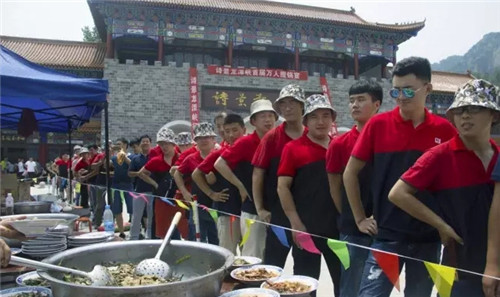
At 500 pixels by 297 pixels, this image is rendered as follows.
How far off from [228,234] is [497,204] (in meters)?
2.60

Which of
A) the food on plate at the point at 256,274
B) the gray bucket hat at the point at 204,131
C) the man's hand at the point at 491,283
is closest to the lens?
the man's hand at the point at 491,283

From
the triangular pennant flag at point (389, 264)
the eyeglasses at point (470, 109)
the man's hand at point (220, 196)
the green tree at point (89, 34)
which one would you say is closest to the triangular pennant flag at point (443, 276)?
the triangular pennant flag at point (389, 264)

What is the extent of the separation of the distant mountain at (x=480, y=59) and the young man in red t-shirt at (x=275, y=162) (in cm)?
10530

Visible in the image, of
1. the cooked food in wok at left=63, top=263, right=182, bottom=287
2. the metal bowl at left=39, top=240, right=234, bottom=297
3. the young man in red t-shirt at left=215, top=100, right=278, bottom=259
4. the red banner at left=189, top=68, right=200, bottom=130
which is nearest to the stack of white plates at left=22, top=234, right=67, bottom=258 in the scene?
the metal bowl at left=39, top=240, right=234, bottom=297

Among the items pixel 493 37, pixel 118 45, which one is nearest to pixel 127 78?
pixel 118 45

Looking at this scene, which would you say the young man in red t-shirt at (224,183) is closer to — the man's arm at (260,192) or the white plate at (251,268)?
the man's arm at (260,192)

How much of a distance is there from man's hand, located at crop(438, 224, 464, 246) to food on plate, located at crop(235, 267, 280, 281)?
895mm

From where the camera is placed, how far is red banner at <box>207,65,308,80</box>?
1878 centimetres

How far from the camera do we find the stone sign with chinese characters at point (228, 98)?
736 inches

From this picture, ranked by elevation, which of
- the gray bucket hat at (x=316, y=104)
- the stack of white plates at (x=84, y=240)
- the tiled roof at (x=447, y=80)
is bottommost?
the stack of white plates at (x=84, y=240)

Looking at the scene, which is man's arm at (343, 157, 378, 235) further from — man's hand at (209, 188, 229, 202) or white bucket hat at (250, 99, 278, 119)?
man's hand at (209, 188, 229, 202)

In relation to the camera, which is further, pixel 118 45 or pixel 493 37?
pixel 493 37

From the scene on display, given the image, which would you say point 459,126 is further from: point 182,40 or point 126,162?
point 182,40

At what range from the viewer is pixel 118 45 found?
67.5 feet
